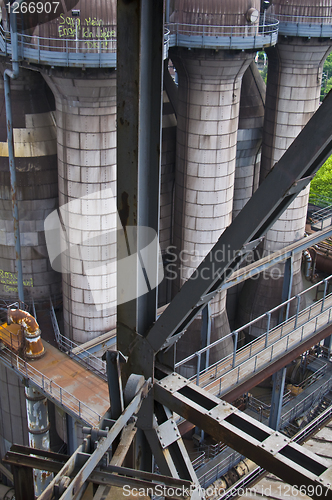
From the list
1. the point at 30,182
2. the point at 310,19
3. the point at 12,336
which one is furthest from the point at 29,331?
the point at 310,19

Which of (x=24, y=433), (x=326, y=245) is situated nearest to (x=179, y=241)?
(x=24, y=433)

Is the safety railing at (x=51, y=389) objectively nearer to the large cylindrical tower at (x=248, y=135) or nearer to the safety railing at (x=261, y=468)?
the safety railing at (x=261, y=468)

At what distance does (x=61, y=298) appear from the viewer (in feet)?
76.7

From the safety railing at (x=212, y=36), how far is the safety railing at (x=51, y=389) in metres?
12.4

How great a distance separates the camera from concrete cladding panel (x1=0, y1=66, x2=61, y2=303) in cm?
2031

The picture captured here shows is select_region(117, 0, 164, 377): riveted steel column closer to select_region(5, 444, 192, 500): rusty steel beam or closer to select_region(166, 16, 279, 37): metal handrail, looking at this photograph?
select_region(5, 444, 192, 500): rusty steel beam

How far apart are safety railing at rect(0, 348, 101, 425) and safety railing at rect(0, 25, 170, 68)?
984 cm

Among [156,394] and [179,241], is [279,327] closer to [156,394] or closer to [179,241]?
[179,241]

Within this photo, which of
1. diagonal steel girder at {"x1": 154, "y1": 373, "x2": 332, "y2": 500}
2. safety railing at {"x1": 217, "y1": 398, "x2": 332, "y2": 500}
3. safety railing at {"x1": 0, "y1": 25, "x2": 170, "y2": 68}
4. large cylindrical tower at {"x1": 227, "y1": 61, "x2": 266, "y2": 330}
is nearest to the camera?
diagonal steel girder at {"x1": 154, "y1": 373, "x2": 332, "y2": 500}

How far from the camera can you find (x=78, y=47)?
17.1 meters

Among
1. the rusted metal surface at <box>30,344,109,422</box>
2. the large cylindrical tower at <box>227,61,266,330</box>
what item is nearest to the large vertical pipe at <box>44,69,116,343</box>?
the rusted metal surface at <box>30,344,109,422</box>

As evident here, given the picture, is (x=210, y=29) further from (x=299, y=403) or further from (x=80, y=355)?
(x=299, y=403)

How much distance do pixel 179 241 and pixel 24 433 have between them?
10510mm

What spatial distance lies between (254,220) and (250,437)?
2.38 m
